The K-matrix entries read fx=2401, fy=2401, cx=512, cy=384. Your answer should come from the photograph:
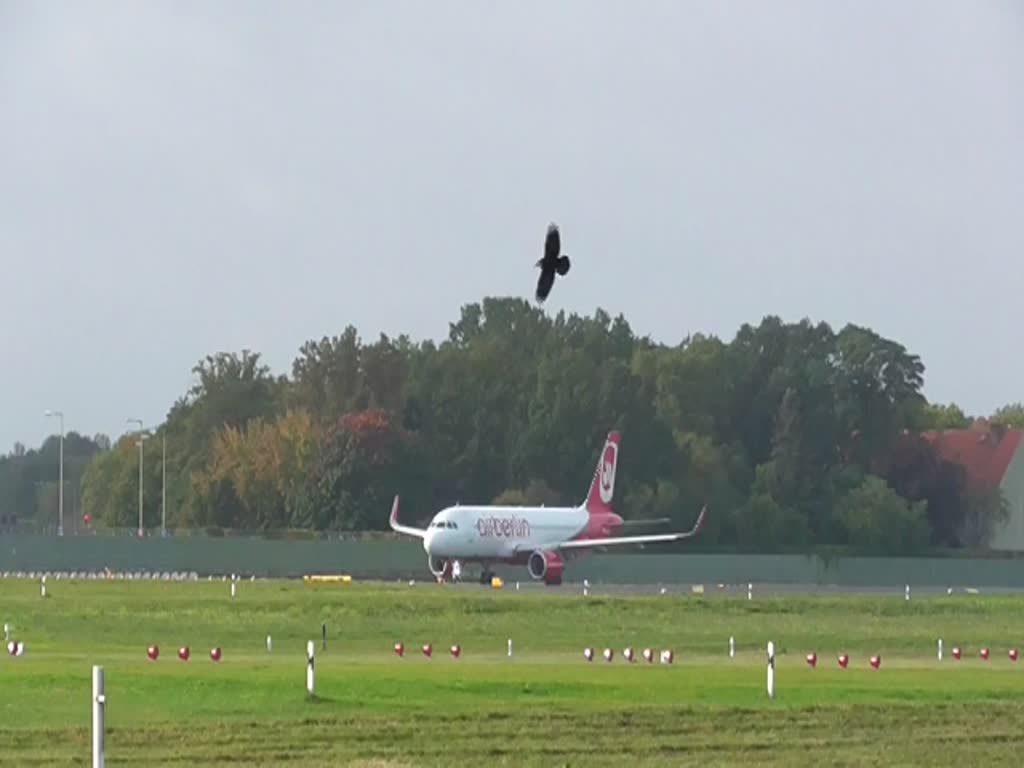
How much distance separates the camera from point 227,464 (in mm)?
133250

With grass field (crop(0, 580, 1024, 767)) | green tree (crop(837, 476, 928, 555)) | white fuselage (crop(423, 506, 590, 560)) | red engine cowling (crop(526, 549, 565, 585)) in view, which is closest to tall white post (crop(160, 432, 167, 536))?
white fuselage (crop(423, 506, 590, 560))

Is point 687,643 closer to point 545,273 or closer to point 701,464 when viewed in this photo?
point 545,273

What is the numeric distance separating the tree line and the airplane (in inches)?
741

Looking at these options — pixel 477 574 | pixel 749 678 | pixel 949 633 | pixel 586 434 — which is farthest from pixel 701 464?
pixel 749 678

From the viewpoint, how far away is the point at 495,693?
36.2m

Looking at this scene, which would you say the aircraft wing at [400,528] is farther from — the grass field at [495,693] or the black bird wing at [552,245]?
the black bird wing at [552,245]

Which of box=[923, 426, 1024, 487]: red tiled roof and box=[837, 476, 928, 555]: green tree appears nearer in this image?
box=[837, 476, 928, 555]: green tree

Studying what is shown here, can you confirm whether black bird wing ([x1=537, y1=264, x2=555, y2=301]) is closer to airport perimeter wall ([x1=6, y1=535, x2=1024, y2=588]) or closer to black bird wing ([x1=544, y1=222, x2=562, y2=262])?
black bird wing ([x1=544, y1=222, x2=562, y2=262])

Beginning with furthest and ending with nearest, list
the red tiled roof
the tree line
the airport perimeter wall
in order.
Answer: the red tiled roof < the tree line < the airport perimeter wall

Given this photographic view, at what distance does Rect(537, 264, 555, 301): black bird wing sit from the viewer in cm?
2306

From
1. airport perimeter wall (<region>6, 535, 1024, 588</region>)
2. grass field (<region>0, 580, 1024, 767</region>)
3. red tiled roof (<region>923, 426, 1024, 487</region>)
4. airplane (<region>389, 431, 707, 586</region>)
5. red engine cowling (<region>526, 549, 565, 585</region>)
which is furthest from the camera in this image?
red tiled roof (<region>923, 426, 1024, 487</region>)

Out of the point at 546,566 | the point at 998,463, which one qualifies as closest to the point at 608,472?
the point at 546,566

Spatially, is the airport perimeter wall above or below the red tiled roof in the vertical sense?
below

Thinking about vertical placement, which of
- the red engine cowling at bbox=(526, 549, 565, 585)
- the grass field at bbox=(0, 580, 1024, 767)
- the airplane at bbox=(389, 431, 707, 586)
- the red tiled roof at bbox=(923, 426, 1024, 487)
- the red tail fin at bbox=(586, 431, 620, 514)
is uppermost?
the red tiled roof at bbox=(923, 426, 1024, 487)
